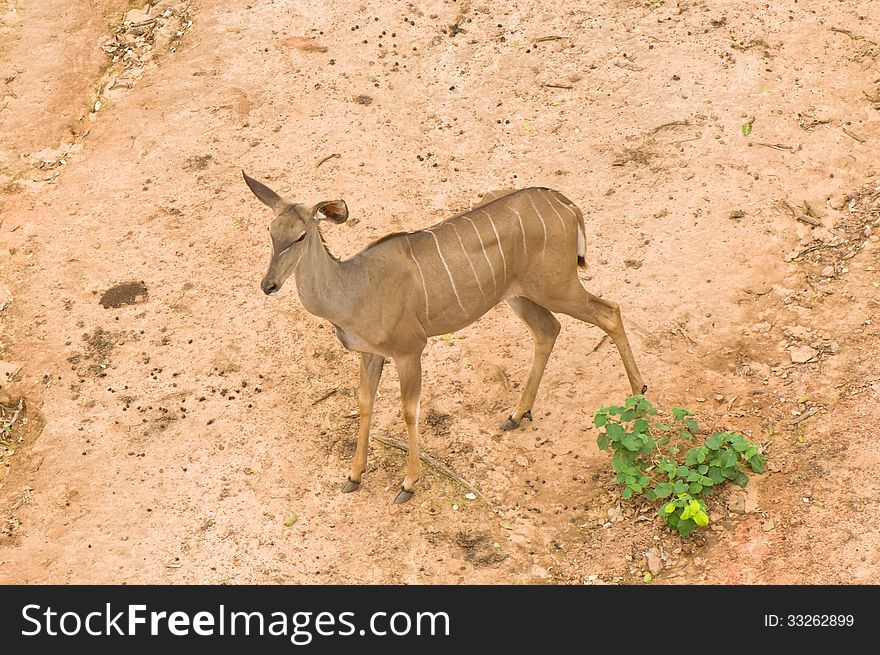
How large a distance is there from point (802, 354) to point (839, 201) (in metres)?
2.00

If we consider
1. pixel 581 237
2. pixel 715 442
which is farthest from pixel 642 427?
pixel 581 237

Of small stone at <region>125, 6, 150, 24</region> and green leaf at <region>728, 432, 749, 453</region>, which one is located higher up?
small stone at <region>125, 6, 150, 24</region>

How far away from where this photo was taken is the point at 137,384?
8.20m

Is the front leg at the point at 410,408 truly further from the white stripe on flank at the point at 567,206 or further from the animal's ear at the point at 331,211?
the white stripe on flank at the point at 567,206

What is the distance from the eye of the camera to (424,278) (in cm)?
684

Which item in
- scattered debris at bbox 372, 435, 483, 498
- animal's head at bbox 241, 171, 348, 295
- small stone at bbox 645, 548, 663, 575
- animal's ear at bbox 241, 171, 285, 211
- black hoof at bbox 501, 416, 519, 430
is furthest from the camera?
black hoof at bbox 501, 416, 519, 430

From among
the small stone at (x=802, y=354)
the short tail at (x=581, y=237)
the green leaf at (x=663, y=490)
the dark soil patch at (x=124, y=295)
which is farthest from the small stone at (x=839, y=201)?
the dark soil patch at (x=124, y=295)

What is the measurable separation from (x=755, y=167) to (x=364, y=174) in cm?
370

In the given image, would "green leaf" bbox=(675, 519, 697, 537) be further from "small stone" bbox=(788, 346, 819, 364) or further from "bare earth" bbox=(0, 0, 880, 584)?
"small stone" bbox=(788, 346, 819, 364)

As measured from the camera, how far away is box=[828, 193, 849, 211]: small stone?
898 centimetres

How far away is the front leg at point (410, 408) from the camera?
6867 millimetres

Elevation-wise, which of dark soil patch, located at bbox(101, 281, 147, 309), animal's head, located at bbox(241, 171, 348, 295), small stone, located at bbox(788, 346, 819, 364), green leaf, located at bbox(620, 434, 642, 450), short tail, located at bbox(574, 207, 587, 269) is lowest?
small stone, located at bbox(788, 346, 819, 364)

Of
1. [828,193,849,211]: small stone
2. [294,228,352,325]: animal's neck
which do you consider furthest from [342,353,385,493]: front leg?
[828,193,849,211]: small stone

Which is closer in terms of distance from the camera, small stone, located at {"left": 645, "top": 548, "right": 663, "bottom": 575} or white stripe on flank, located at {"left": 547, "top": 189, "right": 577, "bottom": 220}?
small stone, located at {"left": 645, "top": 548, "right": 663, "bottom": 575}
